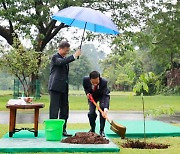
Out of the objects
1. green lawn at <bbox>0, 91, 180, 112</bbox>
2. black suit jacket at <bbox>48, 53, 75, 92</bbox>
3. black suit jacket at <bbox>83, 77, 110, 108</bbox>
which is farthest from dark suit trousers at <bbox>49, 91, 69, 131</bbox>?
green lawn at <bbox>0, 91, 180, 112</bbox>

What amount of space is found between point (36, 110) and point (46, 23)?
18538 mm

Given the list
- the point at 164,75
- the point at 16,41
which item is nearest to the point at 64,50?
the point at 16,41

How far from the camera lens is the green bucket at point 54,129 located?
6.86 m

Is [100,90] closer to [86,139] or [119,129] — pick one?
[119,129]

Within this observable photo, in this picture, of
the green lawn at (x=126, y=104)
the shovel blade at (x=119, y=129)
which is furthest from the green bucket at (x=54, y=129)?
the green lawn at (x=126, y=104)

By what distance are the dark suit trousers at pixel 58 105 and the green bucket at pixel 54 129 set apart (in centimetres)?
49

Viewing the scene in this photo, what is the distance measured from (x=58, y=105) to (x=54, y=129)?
65 cm

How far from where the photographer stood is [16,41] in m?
21.3

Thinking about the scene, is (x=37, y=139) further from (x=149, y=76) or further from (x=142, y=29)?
(x=142, y=29)

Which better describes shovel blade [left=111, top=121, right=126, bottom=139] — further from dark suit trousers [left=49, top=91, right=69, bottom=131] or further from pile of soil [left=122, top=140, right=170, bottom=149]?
dark suit trousers [left=49, top=91, right=69, bottom=131]

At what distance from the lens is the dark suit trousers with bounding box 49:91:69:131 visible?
24.0 feet

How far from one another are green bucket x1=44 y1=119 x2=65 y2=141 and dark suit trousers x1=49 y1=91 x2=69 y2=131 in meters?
0.49

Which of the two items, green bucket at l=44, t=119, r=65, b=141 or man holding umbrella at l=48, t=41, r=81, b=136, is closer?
green bucket at l=44, t=119, r=65, b=141

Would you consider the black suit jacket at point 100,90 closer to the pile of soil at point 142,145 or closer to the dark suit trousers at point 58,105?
the dark suit trousers at point 58,105
